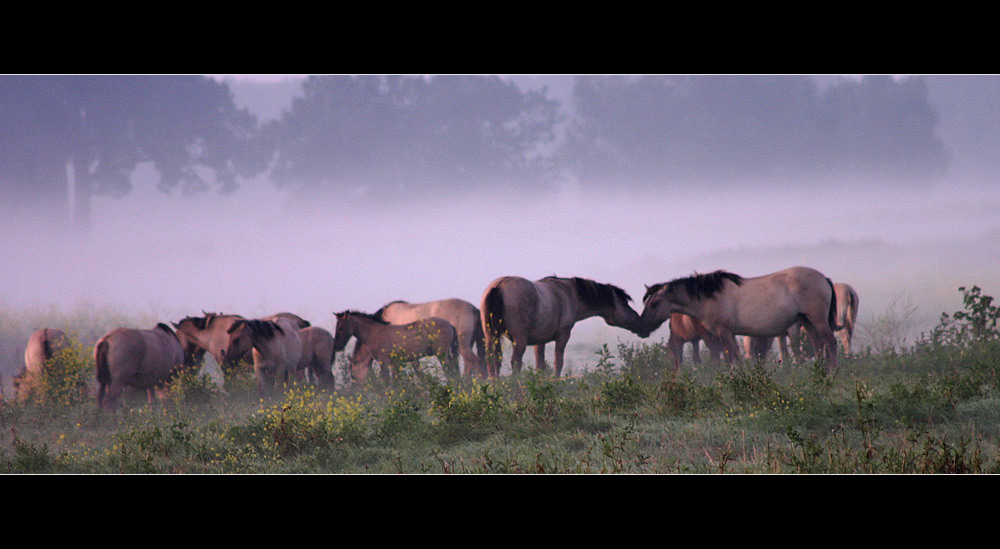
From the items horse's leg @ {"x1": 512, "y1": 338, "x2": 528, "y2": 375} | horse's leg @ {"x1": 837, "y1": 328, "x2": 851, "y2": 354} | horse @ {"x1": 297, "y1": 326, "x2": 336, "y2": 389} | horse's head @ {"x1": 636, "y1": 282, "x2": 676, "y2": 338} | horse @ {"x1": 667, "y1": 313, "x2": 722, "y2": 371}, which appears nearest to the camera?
horse's leg @ {"x1": 512, "y1": 338, "x2": 528, "y2": 375}

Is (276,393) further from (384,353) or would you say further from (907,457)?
(907,457)

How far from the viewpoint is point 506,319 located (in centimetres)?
1231

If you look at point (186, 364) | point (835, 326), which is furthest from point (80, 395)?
point (835, 326)

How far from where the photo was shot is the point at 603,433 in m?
7.85

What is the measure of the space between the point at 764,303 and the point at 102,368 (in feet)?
36.1

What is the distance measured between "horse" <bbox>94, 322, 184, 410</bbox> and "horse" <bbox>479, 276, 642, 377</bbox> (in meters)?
5.60

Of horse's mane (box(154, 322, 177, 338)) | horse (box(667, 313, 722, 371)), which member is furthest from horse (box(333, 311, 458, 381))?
horse (box(667, 313, 722, 371))

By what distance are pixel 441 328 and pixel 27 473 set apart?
6.78m

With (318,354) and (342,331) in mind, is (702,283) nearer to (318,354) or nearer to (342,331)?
(342,331)

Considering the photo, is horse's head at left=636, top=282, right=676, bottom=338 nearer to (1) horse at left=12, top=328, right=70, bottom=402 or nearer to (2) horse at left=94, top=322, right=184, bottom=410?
(2) horse at left=94, top=322, right=184, bottom=410

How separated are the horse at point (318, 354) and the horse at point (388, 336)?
58 cm

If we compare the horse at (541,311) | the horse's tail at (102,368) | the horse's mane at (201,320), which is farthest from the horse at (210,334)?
the horse at (541,311)

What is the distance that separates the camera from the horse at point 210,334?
13.2m

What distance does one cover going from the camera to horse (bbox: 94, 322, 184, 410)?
473 inches
